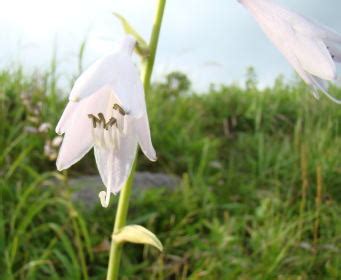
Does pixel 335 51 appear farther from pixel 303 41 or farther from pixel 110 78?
pixel 110 78

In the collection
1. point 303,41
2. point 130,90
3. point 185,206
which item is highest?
point 303,41

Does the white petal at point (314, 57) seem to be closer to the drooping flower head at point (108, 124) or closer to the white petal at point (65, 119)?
the drooping flower head at point (108, 124)

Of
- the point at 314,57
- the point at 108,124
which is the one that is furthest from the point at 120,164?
the point at 314,57

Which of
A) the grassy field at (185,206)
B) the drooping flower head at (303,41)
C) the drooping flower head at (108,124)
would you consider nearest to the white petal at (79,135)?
the drooping flower head at (108,124)

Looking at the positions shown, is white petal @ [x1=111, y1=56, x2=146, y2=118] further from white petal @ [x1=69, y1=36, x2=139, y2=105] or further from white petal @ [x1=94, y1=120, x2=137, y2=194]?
white petal @ [x1=94, y1=120, x2=137, y2=194]

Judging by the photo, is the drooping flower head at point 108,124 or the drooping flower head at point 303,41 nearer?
the drooping flower head at point 108,124
